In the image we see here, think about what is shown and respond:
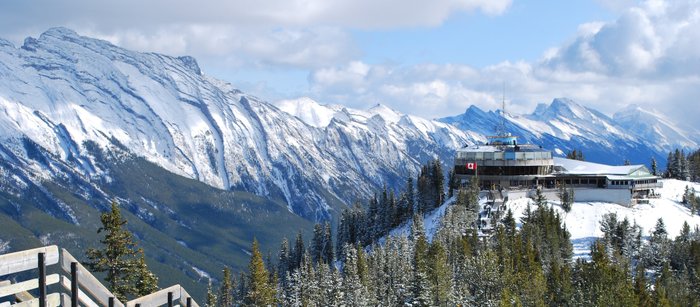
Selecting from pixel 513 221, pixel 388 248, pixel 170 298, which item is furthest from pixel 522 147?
pixel 170 298

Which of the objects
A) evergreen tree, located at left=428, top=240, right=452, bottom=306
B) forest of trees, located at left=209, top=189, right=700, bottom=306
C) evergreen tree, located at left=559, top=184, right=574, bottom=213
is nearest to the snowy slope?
evergreen tree, located at left=559, top=184, right=574, bottom=213

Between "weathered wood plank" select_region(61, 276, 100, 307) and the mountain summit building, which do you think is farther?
the mountain summit building

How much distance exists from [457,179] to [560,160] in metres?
25.7

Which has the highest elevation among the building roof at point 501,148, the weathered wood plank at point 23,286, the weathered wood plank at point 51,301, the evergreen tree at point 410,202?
the building roof at point 501,148

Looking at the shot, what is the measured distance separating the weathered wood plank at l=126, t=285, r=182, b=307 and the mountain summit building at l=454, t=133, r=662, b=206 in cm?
13561

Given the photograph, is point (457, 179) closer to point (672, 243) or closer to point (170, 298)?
point (672, 243)

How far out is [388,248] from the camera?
119688mm

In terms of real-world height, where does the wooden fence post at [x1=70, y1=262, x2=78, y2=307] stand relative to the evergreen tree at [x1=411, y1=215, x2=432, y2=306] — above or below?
below

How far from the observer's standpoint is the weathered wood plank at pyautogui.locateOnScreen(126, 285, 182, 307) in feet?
58.5

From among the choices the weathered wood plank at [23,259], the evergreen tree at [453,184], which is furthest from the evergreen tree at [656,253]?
the weathered wood plank at [23,259]

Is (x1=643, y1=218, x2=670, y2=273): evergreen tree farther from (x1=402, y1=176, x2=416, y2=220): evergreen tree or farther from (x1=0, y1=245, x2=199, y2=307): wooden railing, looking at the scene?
(x1=0, y1=245, x2=199, y2=307): wooden railing

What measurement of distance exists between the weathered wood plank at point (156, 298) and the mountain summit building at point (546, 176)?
13561 cm

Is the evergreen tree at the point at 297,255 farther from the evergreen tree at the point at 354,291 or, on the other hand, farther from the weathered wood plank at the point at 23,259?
the weathered wood plank at the point at 23,259

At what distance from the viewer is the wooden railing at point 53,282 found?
1678cm
